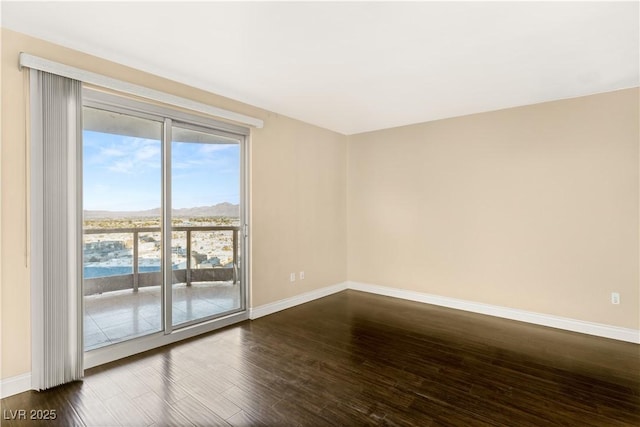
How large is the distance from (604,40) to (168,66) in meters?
A: 3.61

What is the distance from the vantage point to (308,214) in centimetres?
470

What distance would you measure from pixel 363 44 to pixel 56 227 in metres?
2.76

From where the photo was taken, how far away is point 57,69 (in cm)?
236

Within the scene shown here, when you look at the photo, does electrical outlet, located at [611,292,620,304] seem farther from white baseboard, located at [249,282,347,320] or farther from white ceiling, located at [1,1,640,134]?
white baseboard, located at [249,282,347,320]

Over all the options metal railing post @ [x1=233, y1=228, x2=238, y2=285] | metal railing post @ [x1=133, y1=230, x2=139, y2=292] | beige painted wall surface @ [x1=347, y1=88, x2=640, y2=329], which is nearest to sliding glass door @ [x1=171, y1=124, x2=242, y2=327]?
metal railing post @ [x1=233, y1=228, x2=238, y2=285]

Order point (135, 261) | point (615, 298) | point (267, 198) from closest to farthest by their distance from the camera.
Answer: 1. point (135, 261)
2. point (615, 298)
3. point (267, 198)

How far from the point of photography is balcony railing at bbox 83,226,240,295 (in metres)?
2.78

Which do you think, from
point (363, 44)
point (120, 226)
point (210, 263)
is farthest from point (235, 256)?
point (363, 44)

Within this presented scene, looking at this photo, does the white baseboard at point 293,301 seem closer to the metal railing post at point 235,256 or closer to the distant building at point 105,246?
the metal railing post at point 235,256

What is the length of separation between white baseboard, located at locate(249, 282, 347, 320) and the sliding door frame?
14cm

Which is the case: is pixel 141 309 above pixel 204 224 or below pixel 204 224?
below

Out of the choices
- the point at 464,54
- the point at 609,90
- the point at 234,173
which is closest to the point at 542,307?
the point at 609,90

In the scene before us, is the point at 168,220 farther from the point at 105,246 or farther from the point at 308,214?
the point at 308,214

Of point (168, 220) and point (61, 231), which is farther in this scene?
point (168, 220)
